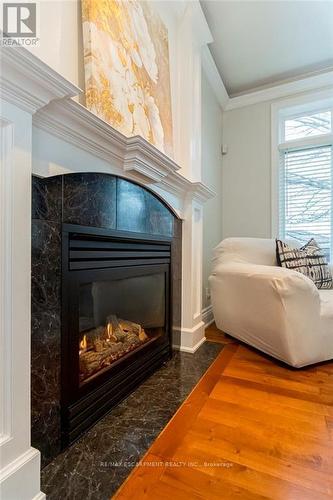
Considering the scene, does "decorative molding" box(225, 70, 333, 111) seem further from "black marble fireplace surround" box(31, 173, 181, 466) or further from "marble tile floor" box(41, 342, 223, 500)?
"marble tile floor" box(41, 342, 223, 500)

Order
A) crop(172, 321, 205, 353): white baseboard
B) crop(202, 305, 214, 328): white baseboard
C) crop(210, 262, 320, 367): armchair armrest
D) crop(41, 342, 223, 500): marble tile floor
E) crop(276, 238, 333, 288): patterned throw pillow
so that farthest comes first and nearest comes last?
crop(202, 305, 214, 328): white baseboard < crop(276, 238, 333, 288): patterned throw pillow < crop(172, 321, 205, 353): white baseboard < crop(210, 262, 320, 367): armchair armrest < crop(41, 342, 223, 500): marble tile floor

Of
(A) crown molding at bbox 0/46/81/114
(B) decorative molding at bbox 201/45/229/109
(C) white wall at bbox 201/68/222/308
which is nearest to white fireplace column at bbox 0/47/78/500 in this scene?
(A) crown molding at bbox 0/46/81/114

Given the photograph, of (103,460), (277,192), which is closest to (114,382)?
(103,460)

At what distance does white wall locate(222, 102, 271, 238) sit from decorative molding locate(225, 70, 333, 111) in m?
0.06

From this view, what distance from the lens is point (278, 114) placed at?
3033mm

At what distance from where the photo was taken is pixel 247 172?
3.19 m

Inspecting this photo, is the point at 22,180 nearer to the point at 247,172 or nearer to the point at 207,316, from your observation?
the point at 207,316

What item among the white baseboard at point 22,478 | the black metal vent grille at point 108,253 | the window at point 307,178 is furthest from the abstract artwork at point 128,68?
the window at point 307,178

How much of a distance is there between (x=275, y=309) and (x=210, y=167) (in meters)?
1.84

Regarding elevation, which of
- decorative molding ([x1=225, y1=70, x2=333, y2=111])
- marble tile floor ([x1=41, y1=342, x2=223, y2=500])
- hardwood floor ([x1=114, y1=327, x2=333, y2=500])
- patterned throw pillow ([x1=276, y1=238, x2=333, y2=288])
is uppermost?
decorative molding ([x1=225, y1=70, x2=333, y2=111])

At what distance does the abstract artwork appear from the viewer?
1.09 m

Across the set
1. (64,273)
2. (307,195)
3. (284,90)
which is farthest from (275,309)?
(284,90)

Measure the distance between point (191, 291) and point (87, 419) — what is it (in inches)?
43.4

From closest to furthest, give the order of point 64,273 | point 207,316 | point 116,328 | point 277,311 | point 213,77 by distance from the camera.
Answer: point 64,273, point 116,328, point 277,311, point 207,316, point 213,77
